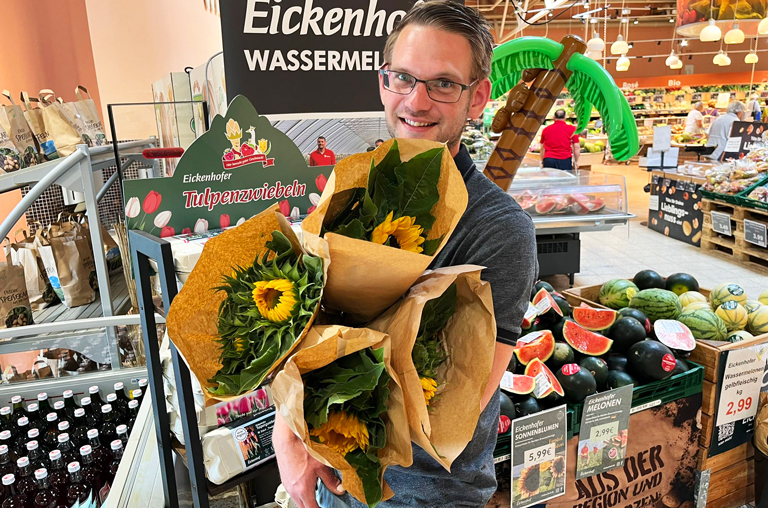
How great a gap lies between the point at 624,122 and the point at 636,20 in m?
20.0

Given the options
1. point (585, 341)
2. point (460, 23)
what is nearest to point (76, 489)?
point (460, 23)

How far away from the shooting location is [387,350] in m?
0.62

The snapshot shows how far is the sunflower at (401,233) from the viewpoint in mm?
663

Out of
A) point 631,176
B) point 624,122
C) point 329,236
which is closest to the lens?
point 329,236

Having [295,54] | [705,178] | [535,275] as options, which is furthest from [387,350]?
[705,178]

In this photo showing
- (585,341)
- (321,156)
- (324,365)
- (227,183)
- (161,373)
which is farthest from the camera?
(585,341)

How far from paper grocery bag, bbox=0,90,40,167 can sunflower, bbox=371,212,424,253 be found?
7.05 ft

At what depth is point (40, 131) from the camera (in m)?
2.32

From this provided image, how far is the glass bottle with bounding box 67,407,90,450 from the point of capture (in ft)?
5.09

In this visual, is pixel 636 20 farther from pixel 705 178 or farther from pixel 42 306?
pixel 42 306

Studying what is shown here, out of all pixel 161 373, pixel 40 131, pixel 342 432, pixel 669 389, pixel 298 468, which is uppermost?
pixel 40 131

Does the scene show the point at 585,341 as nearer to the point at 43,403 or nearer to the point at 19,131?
the point at 43,403

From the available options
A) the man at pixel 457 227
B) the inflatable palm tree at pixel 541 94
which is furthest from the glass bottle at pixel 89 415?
the inflatable palm tree at pixel 541 94

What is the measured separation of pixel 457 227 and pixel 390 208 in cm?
38
